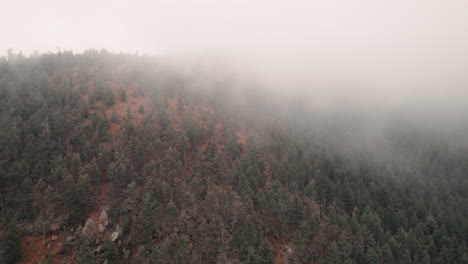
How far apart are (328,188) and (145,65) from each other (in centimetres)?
11053

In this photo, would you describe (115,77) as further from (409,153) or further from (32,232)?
(409,153)

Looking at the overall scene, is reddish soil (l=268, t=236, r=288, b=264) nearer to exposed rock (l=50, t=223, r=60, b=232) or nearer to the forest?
the forest

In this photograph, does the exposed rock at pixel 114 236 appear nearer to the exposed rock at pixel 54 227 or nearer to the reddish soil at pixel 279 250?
the exposed rock at pixel 54 227

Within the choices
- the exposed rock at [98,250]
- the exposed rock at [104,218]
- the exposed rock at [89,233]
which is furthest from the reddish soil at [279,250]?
the exposed rock at [89,233]

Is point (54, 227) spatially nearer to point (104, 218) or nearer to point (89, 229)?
point (89, 229)

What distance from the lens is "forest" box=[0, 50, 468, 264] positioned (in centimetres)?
4822

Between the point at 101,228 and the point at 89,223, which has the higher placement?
the point at 89,223

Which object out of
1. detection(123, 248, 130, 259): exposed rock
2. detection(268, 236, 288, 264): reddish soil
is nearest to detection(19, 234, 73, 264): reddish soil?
detection(123, 248, 130, 259): exposed rock

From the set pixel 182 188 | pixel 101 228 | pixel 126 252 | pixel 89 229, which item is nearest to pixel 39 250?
pixel 89 229

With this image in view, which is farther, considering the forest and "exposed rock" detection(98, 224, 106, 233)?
"exposed rock" detection(98, 224, 106, 233)

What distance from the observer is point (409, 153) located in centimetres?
12938

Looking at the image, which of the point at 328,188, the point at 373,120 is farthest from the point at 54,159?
the point at 373,120

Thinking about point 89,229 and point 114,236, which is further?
point 89,229

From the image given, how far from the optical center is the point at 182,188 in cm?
5784
